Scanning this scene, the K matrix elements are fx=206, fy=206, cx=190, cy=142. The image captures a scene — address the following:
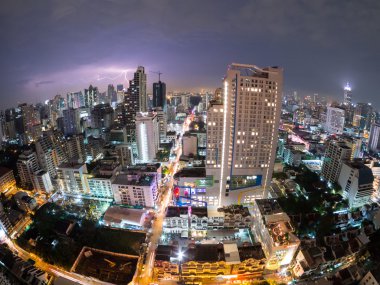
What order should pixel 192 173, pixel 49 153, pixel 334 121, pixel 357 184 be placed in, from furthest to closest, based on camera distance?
pixel 334 121, pixel 49 153, pixel 192 173, pixel 357 184

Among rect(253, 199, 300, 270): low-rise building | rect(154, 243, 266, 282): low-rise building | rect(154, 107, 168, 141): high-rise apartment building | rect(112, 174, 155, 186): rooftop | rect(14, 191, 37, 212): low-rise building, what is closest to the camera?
rect(154, 243, 266, 282): low-rise building

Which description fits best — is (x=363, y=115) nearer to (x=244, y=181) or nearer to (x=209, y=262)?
(x=244, y=181)

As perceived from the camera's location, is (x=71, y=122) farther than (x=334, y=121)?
No

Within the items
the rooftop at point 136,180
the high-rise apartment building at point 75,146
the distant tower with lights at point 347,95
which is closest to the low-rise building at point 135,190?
the rooftop at point 136,180

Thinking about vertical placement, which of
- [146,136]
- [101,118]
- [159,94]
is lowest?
[146,136]

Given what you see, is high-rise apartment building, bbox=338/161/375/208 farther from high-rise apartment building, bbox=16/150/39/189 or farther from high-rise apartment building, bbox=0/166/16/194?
high-rise apartment building, bbox=0/166/16/194

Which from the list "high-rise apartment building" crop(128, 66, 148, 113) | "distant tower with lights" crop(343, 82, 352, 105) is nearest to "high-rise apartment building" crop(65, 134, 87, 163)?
"high-rise apartment building" crop(128, 66, 148, 113)

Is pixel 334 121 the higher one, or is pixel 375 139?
pixel 334 121

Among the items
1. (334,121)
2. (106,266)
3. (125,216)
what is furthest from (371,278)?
(334,121)
